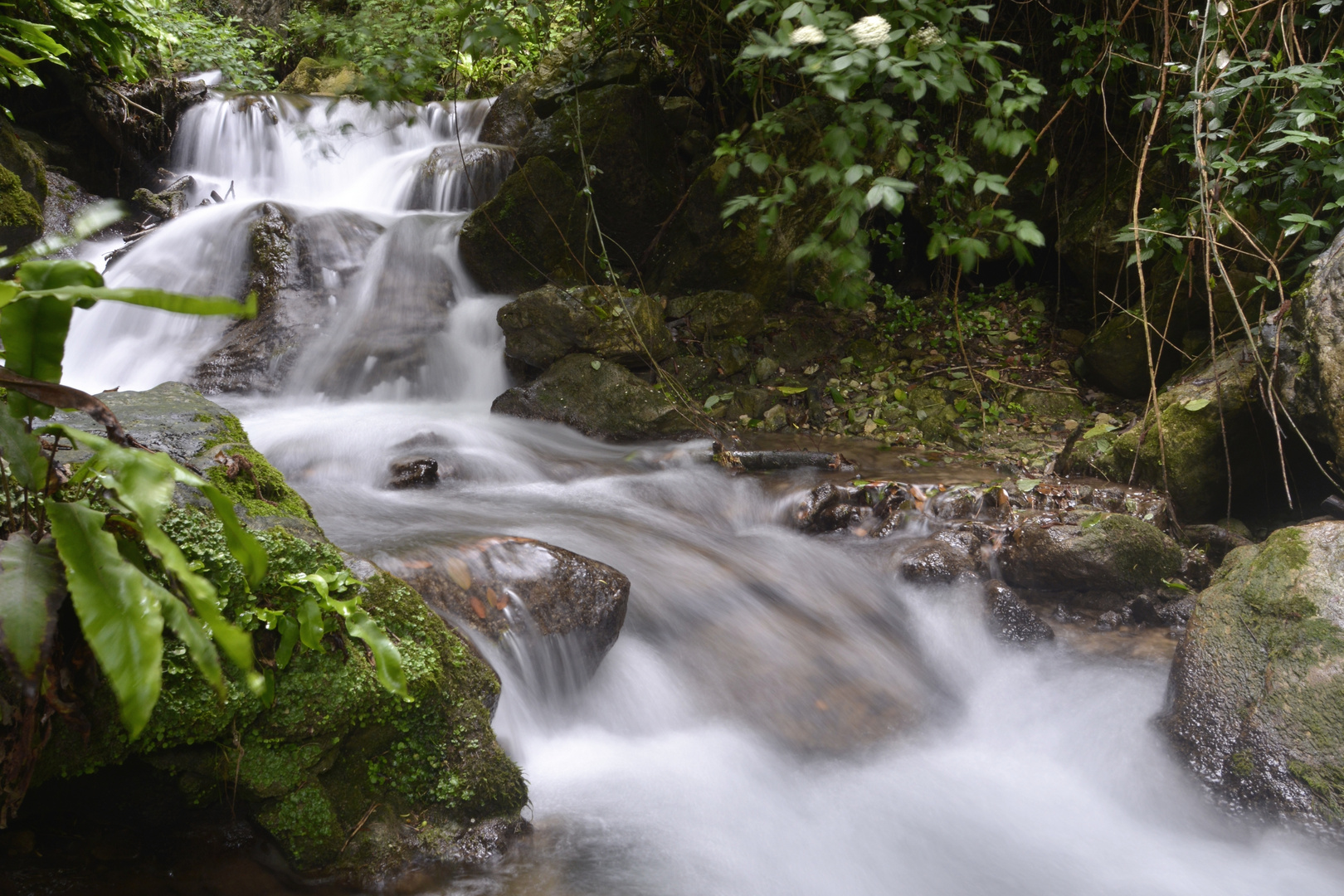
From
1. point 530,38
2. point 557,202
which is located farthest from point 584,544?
point 557,202

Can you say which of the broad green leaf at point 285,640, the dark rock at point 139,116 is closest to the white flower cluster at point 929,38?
the broad green leaf at point 285,640

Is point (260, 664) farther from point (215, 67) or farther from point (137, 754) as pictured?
point (215, 67)

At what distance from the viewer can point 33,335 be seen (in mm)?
1345

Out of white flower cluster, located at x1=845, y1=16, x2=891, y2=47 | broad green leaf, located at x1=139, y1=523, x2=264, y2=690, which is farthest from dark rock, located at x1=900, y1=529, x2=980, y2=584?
broad green leaf, located at x1=139, y1=523, x2=264, y2=690

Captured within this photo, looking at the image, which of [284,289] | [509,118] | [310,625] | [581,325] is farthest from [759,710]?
[509,118]

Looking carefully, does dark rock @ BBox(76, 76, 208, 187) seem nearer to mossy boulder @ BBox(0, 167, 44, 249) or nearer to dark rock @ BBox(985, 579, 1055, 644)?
mossy boulder @ BBox(0, 167, 44, 249)

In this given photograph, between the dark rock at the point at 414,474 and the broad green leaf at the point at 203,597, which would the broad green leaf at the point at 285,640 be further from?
the dark rock at the point at 414,474

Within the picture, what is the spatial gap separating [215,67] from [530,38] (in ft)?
29.0

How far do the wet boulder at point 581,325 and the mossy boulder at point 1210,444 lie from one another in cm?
369

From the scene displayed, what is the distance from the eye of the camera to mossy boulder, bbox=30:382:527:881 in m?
1.88

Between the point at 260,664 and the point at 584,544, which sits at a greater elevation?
the point at 260,664

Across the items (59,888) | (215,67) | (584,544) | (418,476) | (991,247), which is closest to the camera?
(59,888)

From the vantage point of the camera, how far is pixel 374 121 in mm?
10109

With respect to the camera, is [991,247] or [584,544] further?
[991,247]
